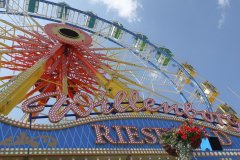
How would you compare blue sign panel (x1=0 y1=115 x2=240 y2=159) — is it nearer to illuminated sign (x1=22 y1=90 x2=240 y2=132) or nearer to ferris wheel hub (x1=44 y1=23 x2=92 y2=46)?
illuminated sign (x1=22 y1=90 x2=240 y2=132)

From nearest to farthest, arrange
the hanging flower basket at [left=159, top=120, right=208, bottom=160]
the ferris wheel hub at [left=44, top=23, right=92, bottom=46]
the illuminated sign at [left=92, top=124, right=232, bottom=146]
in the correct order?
the hanging flower basket at [left=159, top=120, right=208, bottom=160] < the illuminated sign at [left=92, top=124, right=232, bottom=146] < the ferris wheel hub at [left=44, top=23, right=92, bottom=46]

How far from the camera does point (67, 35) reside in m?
19.9

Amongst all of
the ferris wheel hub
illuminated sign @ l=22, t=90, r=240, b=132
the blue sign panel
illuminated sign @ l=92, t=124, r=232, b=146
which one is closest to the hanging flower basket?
the blue sign panel

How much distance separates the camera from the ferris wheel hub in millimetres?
19031

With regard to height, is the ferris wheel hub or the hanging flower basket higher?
the hanging flower basket

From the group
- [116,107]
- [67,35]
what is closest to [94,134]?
[116,107]

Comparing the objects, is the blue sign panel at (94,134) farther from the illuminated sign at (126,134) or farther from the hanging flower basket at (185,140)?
the hanging flower basket at (185,140)

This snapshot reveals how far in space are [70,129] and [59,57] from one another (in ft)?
27.0

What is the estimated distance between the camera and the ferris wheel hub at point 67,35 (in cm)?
1903

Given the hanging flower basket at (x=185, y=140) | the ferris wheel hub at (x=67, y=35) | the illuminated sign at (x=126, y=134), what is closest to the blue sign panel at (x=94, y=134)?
the illuminated sign at (x=126, y=134)

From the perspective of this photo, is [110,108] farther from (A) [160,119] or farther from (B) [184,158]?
(B) [184,158]

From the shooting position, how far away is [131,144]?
38.2 feet

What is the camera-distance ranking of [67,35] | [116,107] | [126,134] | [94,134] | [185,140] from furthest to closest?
[67,35], [116,107], [126,134], [94,134], [185,140]

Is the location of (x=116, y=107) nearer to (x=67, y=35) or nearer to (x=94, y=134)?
(x=94, y=134)
